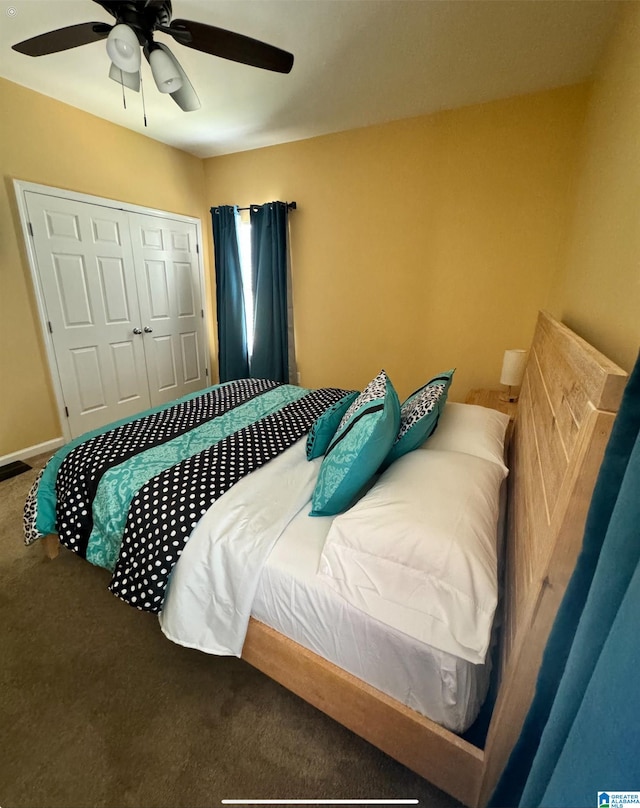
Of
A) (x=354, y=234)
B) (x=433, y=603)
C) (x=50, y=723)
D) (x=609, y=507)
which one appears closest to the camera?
(x=609, y=507)

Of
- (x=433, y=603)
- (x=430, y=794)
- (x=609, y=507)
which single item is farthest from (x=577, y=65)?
(x=430, y=794)

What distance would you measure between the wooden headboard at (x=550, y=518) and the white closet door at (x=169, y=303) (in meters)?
3.54

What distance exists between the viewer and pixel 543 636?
0.67m

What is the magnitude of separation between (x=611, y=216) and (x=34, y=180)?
11.8 feet

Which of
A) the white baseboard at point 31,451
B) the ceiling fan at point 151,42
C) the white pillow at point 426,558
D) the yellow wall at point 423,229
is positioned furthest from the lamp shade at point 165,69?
the white baseboard at point 31,451

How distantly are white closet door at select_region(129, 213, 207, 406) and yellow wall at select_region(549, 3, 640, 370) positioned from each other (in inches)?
135

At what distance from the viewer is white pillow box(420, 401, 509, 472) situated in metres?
1.37

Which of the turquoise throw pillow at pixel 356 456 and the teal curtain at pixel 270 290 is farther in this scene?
the teal curtain at pixel 270 290

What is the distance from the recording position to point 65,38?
150 cm

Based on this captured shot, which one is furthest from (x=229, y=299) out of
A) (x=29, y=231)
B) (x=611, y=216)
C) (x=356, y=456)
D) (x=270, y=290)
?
(x=611, y=216)

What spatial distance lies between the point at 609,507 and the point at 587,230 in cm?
181

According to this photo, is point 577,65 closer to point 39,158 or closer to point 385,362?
point 385,362

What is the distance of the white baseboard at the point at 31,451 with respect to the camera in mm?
2715

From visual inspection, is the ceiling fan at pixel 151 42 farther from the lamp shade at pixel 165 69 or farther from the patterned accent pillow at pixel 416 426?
the patterned accent pillow at pixel 416 426
